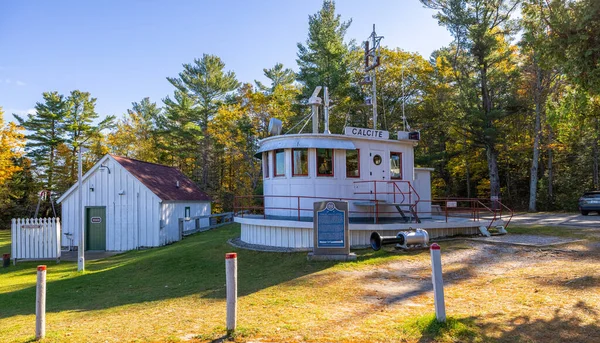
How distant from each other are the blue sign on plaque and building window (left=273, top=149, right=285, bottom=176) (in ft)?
11.8

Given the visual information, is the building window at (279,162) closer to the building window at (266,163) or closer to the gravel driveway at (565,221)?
the building window at (266,163)

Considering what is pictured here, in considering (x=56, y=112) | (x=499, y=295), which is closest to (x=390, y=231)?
(x=499, y=295)

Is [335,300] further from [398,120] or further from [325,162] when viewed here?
[398,120]

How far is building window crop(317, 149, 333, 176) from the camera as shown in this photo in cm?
1323

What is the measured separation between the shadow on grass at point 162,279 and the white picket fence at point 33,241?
6.05 feet

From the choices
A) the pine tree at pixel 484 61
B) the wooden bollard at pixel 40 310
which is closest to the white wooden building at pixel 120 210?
the wooden bollard at pixel 40 310

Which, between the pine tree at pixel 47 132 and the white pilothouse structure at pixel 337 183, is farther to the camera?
the pine tree at pixel 47 132

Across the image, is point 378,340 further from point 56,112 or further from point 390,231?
point 56,112

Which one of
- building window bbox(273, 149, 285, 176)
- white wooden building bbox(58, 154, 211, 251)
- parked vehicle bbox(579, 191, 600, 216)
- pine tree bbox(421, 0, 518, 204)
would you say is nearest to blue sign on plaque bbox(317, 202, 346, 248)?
building window bbox(273, 149, 285, 176)

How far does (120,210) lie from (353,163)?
522 inches

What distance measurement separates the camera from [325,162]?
13.3 m

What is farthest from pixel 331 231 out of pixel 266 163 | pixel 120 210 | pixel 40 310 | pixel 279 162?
pixel 120 210

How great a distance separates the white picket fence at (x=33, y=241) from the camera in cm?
1570

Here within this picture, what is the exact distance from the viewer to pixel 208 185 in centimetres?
4247
